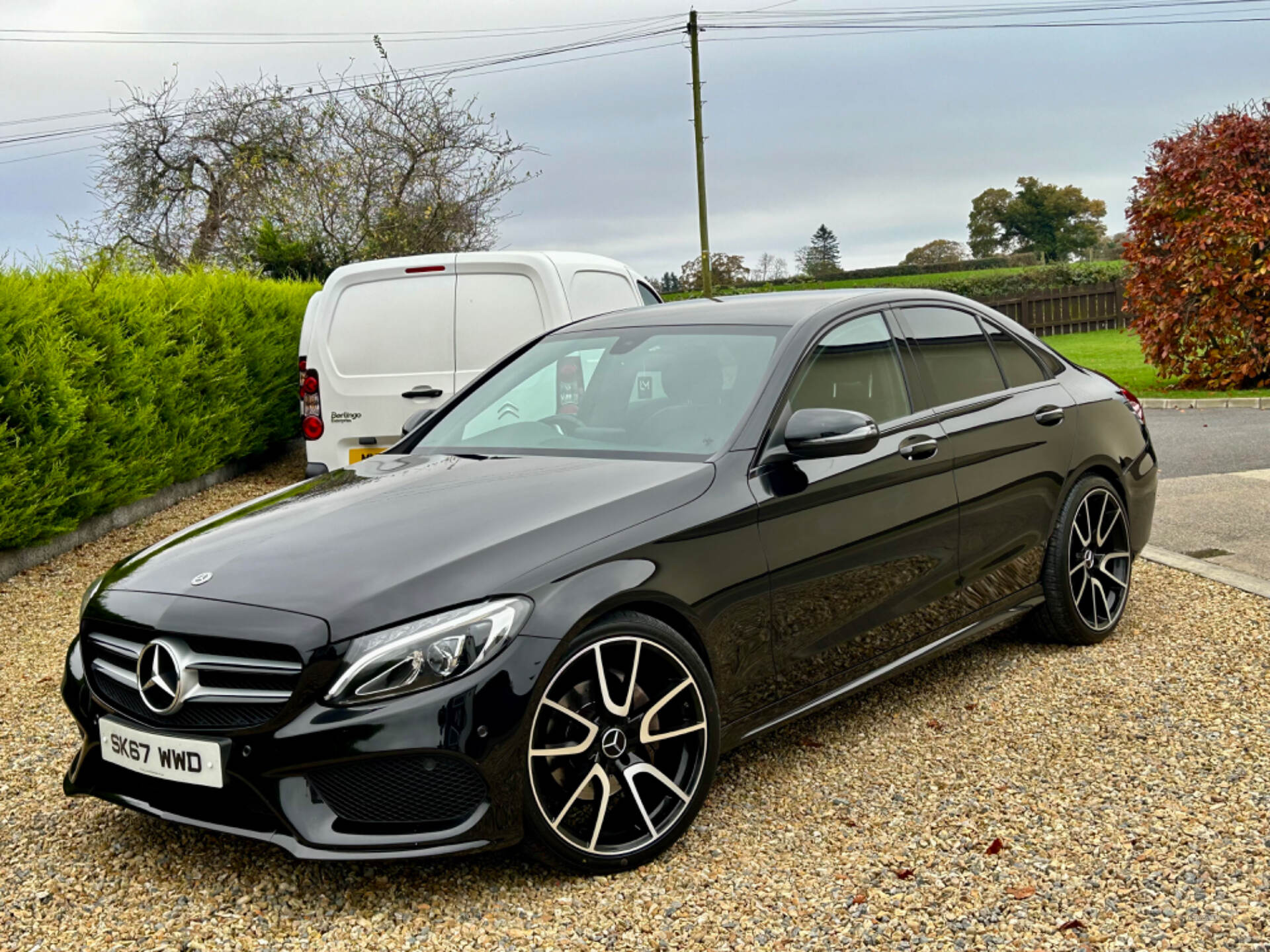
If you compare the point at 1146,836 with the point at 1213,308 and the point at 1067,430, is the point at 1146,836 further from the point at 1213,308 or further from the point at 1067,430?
the point at 1213,308

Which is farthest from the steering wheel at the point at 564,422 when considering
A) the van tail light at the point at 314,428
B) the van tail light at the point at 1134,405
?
the van tail light at the point at 314,428

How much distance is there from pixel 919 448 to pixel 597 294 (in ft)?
17.5

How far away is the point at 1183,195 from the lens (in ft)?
59.3

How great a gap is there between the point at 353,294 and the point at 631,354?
511 cm

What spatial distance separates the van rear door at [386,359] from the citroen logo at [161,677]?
18.6 ft

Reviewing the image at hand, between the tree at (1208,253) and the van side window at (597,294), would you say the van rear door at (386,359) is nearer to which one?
the van side window at (597,294)

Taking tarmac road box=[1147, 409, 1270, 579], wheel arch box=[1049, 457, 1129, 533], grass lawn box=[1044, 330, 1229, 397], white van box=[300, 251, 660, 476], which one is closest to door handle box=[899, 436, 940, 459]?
wheel arch box=[1049, 457, 1129, 533]

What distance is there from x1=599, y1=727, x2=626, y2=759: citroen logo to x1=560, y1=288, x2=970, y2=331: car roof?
1756 mm

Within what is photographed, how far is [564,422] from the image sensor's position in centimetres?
465

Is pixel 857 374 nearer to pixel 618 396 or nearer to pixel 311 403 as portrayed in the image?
pixel 618 396

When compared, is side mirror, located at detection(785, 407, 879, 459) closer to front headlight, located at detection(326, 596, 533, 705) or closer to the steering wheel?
the steering wheel

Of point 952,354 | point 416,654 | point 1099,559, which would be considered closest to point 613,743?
point 416,654

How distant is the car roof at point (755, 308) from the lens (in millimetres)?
4711

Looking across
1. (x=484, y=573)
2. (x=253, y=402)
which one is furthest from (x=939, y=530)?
(x=253, y=402)
